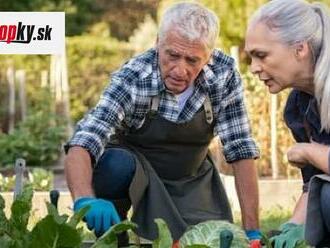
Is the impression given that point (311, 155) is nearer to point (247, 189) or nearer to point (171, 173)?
point (247, 189)

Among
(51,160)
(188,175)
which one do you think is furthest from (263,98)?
(188,175)

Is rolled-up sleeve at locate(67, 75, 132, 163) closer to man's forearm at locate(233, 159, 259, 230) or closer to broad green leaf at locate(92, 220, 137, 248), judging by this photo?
man's forearm at locate(233, 159, 259, 230)

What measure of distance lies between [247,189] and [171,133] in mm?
331

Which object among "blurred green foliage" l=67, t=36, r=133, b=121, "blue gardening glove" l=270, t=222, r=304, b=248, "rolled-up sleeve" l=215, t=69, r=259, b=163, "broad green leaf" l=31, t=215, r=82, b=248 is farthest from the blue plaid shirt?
"blurred green foliage" l=67, t=36, r=133, b=121

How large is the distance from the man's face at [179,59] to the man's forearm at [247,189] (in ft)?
1.26

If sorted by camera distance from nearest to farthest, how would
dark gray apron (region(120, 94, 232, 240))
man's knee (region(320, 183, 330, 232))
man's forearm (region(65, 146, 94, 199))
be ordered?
1. man's knee (region(320, 183, 330, 232))
2. man's forearm (region(65, 146, 94, 199))
3. dark gray apron (region(120, 94, 232, 240))

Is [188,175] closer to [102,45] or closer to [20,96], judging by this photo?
[20,96]

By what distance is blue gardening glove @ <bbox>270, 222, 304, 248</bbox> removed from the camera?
215cm

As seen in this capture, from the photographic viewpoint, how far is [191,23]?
3361 mm

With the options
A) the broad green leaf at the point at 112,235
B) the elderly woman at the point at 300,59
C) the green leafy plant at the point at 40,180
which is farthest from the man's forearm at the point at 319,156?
the green leafy plant at the point at 40,180

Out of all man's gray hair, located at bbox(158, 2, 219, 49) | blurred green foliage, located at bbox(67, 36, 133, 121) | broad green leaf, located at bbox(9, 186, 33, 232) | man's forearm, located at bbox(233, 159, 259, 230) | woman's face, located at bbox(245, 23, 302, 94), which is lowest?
broad green leaf, located at bbox(9, 186, 33, 232)

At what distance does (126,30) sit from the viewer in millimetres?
18578

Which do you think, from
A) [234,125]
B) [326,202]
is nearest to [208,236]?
[326,202]

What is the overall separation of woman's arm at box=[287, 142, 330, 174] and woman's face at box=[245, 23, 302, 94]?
0.20 meters
